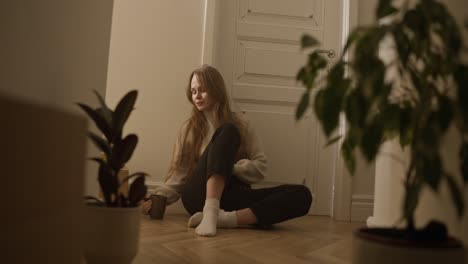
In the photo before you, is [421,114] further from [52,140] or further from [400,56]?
[52,140]

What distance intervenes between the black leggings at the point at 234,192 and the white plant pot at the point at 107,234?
1.01 meters

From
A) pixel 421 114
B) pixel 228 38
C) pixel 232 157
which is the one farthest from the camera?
pixel 228 38

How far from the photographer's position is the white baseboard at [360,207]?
2.90 meters

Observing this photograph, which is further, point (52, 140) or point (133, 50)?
point (133, 50)

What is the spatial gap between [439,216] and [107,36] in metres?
1.25

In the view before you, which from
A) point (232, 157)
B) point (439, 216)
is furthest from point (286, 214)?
point (439, 216)

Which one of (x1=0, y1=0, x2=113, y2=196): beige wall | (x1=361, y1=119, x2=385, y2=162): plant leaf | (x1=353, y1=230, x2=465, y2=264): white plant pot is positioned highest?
(x1=0, y1=0, x2=113, y2=196): beige wall

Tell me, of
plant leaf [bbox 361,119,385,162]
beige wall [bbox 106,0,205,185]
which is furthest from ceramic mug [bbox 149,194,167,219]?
plant leaf [bbox 361,119,385,162]

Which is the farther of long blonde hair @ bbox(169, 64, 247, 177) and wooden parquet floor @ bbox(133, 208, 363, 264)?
long blonde hair @ bbox(169, 64, 247, 177)

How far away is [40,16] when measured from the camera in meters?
0.90

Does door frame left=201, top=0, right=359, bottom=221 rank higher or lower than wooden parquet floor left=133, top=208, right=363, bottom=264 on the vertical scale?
higher

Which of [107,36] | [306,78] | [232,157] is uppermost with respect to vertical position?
[107,36]

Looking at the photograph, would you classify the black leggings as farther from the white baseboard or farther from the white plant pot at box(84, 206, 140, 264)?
the white plant pot at box(84, 206, 140, 264)

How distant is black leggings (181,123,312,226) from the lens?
2.10m
